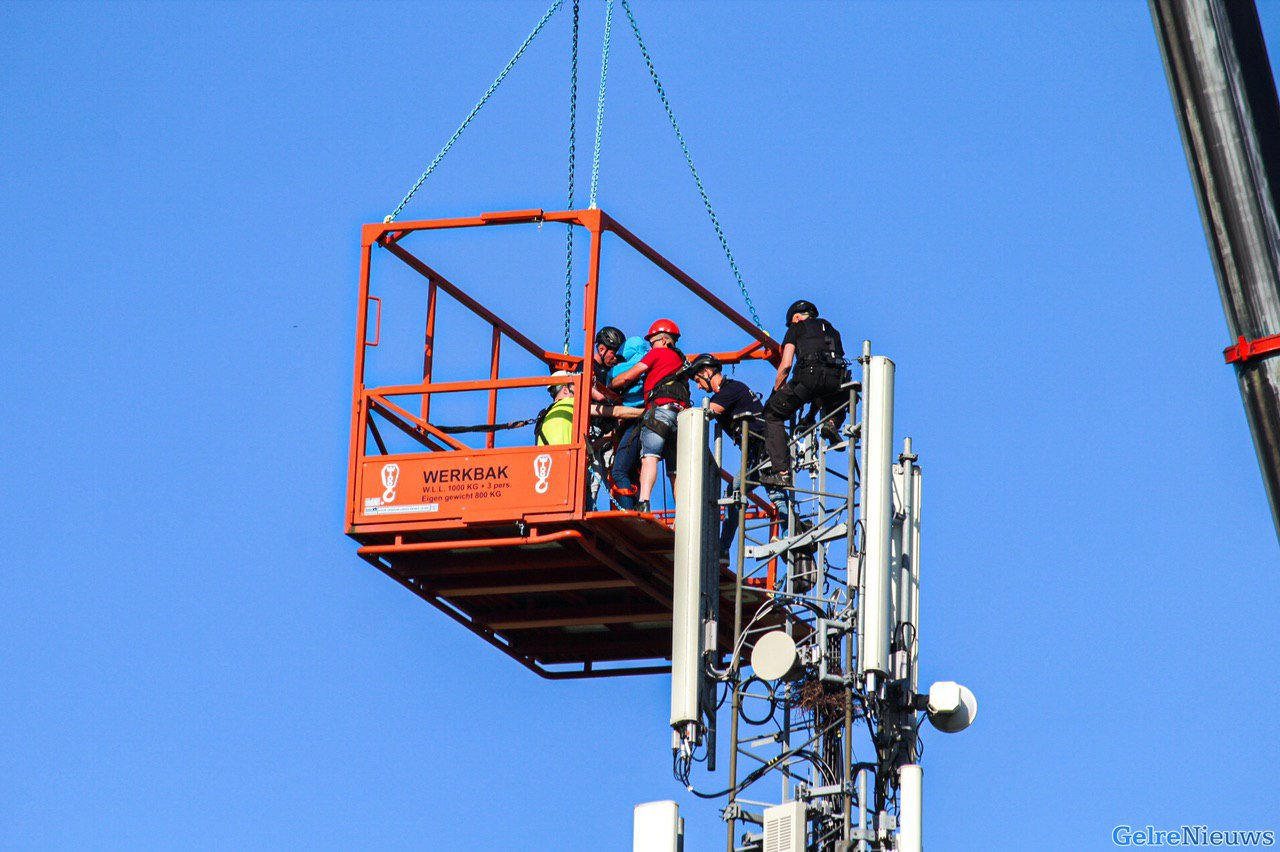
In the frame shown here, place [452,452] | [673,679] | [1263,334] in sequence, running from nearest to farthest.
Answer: [1263,334] → [673,679] → [452,452]

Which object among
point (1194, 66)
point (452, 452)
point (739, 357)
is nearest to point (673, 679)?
point (452, 452)

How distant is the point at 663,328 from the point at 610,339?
0.52 meters

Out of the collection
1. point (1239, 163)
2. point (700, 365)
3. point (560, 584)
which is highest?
point (700, 365)

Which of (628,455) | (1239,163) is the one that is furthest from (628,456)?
(1239,163)

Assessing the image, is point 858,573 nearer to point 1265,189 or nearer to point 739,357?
point 739,357

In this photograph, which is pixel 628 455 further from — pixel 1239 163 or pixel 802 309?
pixel 1239 163

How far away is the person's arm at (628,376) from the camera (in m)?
20.4

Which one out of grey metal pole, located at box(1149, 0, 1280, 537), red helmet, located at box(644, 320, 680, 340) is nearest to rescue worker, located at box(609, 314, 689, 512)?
red helmet, located at box(644, 320, 680, 340)

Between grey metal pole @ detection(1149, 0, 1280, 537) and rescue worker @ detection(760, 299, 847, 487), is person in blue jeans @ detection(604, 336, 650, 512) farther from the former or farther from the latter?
grey metal pole @ detection(1149, 0, 1280, 537)

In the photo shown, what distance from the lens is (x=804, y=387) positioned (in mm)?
19469

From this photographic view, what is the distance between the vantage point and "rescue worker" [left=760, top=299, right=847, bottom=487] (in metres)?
19.5

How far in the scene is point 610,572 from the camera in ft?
66.5

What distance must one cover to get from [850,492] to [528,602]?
14.9ft

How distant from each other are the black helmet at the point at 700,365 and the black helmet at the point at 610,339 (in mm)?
695
